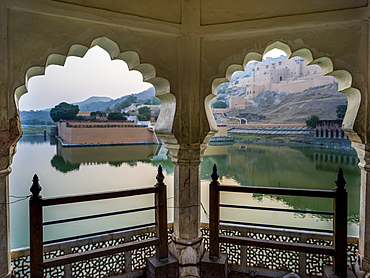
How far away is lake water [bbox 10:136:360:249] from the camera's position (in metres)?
7.89

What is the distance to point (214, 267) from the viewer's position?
2166 millimetres

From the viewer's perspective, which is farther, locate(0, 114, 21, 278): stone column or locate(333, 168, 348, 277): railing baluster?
locate(333, 168, 348, 277): railing baluster

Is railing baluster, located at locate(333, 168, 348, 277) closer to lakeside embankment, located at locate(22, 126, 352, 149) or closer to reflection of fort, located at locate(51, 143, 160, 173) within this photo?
reflection of fort, located at locate(51, 143, 160, 173)

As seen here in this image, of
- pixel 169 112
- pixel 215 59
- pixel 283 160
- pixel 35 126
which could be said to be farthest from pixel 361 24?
pixel 35 126

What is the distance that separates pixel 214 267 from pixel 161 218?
604 mm

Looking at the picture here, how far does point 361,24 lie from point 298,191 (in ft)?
4.52

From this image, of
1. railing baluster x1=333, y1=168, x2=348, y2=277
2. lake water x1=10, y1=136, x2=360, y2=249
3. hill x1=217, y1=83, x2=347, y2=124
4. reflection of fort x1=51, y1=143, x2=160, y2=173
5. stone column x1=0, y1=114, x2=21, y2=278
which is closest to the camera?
stone column x1=0, y1=114, x2=21, y2=278

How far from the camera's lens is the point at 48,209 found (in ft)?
23.6

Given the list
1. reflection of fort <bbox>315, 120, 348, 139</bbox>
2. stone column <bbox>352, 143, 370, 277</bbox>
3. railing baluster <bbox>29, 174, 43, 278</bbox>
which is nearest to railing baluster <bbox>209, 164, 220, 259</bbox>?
stone column <bbox>352, 143, 370, 277</bbox>

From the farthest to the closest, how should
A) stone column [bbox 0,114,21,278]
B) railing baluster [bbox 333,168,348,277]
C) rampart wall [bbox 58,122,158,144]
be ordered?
rampart wall [bbox 58,122,158,144] → railing baluster [bbox 333,168,348,277] → stone column [bbox 0,114,21,278]

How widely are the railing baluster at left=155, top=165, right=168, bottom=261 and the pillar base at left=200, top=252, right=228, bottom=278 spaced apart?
33cm

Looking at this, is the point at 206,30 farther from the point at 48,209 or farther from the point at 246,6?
the point at 48,209

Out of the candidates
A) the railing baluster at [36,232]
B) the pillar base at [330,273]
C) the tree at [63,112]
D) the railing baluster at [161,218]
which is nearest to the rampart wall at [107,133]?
the tree at [63,112]

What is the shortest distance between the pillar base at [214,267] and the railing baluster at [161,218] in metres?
0.33
